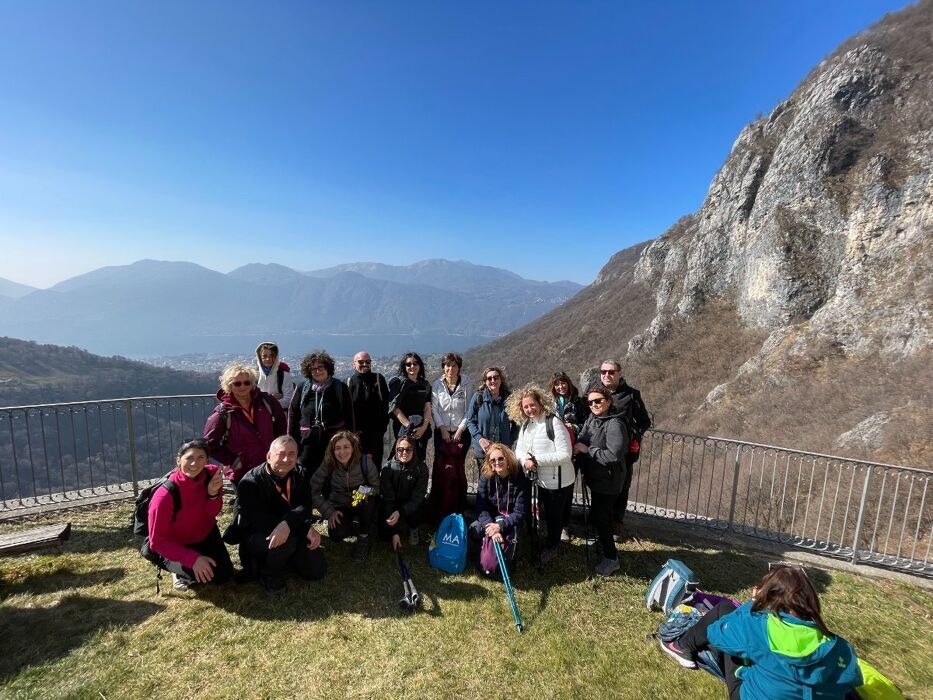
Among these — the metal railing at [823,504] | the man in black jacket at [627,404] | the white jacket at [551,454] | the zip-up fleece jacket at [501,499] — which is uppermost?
the man in black jacket at [627,404]

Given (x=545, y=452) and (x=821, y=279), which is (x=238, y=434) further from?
(x=821, y=279)

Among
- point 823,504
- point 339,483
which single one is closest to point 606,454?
point 339,483

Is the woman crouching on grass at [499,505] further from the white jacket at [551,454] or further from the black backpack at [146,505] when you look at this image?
the black backpack at [146,505]

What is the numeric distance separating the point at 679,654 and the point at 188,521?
14.9 feet

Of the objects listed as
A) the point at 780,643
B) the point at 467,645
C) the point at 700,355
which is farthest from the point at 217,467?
the point at 700,355

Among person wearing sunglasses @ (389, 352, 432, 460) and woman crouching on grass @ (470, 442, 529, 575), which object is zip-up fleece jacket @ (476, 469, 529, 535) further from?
person wearing sunglasses @ (389, 352, 432, 460)

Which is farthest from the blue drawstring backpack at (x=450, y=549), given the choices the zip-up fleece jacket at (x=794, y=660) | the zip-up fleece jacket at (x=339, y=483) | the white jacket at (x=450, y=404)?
the zip-up fleece jacket at (x=794, y=660)

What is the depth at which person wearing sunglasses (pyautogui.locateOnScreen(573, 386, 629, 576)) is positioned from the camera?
188 inches

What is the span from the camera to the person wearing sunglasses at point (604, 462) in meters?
4.78

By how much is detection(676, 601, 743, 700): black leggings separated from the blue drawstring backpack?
85.9 inches

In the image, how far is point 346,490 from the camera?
16.5 feet

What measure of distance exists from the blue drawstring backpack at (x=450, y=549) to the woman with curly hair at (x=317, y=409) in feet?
5.86

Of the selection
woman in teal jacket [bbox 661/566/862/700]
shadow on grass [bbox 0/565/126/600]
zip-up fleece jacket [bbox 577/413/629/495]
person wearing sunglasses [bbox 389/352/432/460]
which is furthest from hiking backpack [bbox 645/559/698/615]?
shadow on grass [bbox 0/565/126/600]

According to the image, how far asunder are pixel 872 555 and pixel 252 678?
717 centimetres
